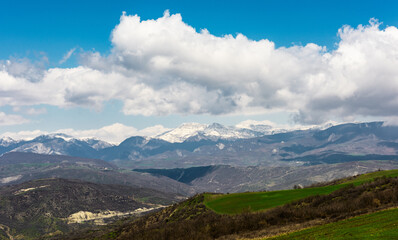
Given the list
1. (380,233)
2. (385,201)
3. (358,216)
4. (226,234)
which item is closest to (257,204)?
(226,234)

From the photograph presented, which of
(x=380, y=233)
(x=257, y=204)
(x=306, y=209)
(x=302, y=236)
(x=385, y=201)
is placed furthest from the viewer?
(x=257, y=204)

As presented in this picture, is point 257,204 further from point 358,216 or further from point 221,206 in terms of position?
point 358,216

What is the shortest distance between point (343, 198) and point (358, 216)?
20.5 m

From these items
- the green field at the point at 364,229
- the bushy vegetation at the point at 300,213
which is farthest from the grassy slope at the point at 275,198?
the green field at the point at 364,229

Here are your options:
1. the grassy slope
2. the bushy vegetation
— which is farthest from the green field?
the grassy slope

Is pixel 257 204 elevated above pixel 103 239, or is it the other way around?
pixel 257 204

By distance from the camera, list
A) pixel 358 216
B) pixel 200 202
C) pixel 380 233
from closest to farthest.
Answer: pixel 380 233 → pixel 358 216 → pixel 200 202

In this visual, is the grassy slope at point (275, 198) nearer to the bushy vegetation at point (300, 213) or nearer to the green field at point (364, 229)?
the bushy vegetation at point (300, 213)

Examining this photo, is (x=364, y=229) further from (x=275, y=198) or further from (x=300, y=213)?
(x=275, y=198)

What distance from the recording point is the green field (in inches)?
1282

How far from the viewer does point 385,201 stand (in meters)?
52.5

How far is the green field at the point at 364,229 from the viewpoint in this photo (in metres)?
32.6

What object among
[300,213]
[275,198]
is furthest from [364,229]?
[275,198]

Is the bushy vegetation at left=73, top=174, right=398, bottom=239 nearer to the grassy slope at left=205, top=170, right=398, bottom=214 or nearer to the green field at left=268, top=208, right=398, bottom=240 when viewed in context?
the grassy slope at left=205, top=170, right=398, bottom=214
